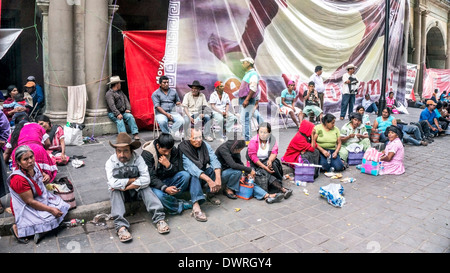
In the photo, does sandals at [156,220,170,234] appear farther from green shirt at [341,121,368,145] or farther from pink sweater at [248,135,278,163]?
green shirt at [341,121,368,145]

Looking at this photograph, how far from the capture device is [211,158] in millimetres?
5262

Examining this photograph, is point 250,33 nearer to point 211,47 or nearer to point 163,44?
point 211,47

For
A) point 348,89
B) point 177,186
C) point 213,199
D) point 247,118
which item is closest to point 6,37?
point 177,186

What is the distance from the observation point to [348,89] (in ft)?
40.4

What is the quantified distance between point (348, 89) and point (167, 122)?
722cm

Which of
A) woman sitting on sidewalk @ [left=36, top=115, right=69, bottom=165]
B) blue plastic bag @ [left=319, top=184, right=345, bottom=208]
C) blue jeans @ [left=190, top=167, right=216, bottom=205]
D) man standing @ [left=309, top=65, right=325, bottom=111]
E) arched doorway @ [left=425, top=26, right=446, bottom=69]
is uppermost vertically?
arched doorway @ [left=425, top=26, right=446, bottom=69]

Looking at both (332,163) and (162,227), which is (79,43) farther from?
(332,163)

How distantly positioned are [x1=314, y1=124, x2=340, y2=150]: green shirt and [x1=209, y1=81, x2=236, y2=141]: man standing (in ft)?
8.11

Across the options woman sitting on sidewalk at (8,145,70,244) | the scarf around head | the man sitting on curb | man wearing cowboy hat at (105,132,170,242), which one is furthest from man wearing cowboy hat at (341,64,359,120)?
woman sitting on sidewalk at (8,145,70,244)

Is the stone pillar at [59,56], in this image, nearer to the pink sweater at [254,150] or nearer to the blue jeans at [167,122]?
the blue jeans at [167,122]

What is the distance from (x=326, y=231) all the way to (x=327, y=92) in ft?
29.5

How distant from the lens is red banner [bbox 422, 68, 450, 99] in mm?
22016

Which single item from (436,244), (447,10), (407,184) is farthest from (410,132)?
(447,10)

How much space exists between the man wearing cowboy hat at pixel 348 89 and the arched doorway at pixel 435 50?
16.5 metres
